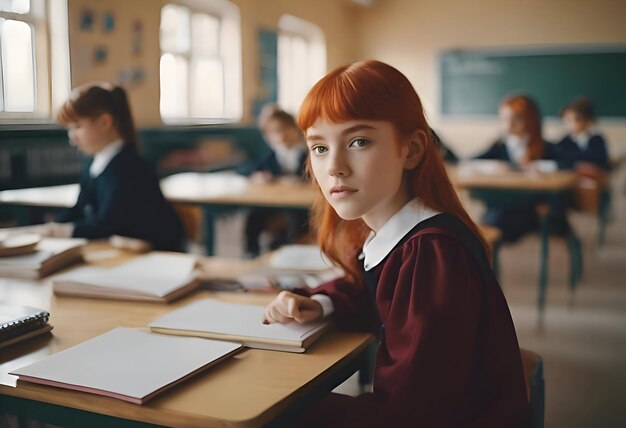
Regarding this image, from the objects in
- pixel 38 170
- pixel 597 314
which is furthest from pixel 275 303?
pixel 38 170

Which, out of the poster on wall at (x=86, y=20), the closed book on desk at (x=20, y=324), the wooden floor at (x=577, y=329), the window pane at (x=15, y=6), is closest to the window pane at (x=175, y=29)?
the poster on wall at (x=86, y=20)

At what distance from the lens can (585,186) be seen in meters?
4.01

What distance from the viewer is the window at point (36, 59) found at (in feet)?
14.6

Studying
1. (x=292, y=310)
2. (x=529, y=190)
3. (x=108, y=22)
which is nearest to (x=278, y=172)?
(x=529, y=190)

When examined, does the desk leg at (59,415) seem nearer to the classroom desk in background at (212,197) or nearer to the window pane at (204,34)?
the classroom desk in background at (212,197)

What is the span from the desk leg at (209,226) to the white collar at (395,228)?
234cm

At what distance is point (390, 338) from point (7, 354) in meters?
0.60

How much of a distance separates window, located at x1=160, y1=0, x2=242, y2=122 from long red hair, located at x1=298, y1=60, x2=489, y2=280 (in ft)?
16.4

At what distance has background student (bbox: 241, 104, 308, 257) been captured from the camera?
13.5ft

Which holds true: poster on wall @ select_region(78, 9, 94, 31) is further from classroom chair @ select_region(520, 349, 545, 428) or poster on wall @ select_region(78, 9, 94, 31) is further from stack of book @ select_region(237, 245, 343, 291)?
classroom chair @ select_region(520, 349, 545, 428)

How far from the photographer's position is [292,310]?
1.10m

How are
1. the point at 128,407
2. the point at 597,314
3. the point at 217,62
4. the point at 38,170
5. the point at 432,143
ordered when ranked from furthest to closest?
the point at 217,62
the point at 38,170
the point at 597,314
the point at 432,143
the point at 128,407

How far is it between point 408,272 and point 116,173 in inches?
65.6

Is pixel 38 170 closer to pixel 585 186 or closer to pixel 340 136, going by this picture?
pixel 585 186
